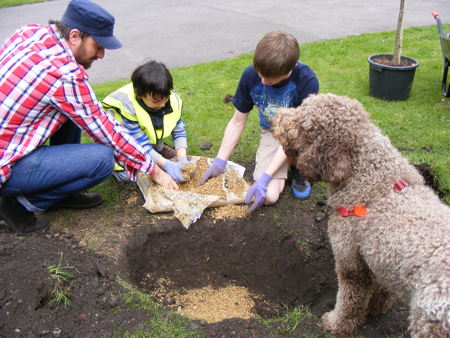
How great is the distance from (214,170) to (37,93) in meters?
1.74

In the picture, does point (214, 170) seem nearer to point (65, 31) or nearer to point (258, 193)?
point (258, 193)

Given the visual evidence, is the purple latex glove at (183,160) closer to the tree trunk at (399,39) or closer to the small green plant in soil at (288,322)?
the small green plant in soil at (288,322)

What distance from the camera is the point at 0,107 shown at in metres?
2.92

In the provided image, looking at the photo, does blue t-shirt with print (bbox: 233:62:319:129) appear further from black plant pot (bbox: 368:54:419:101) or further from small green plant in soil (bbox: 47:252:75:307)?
black plant pot (bbox: 368:54:419:101)

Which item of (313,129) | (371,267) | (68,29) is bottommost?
(371,267)

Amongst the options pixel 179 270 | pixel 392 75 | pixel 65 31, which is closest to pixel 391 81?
pixel 392 75

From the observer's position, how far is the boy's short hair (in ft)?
10.5

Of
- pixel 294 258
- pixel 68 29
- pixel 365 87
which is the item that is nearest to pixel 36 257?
pixel 68 29

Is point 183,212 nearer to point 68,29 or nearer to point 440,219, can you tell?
point 68,29

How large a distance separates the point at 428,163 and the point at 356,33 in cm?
607

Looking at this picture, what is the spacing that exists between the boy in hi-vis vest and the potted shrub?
3.27 m

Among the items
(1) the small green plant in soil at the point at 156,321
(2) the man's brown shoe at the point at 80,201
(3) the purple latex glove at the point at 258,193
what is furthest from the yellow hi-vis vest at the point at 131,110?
(1) the small green plant in soil at the point at 156,321

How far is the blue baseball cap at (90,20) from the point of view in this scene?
9.45 ft

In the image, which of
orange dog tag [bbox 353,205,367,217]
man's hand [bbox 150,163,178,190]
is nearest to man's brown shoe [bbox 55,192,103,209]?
man's hand [bbox 150,163,178,190]
